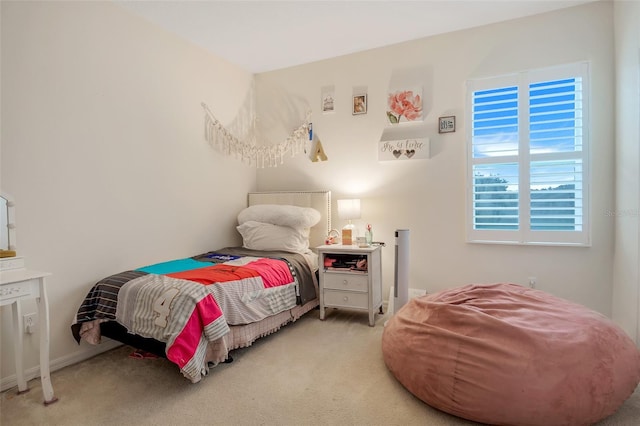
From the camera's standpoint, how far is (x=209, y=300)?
7.34ft

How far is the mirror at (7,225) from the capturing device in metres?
2.15

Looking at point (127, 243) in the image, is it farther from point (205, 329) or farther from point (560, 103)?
point (560, 103)

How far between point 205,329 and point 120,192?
55.0 inches

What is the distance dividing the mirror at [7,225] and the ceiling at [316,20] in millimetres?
1707

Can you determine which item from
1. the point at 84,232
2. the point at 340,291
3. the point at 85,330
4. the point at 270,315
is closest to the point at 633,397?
the point at 340,291

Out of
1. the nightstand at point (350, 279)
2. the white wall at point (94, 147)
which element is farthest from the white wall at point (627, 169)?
the white wall at point (94, 147)

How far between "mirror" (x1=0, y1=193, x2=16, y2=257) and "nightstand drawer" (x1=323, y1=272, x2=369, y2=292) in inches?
88.3

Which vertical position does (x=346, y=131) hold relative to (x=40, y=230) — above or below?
above

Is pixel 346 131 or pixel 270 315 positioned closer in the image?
pixel 270 315

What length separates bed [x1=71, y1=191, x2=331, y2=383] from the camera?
214 centimetres

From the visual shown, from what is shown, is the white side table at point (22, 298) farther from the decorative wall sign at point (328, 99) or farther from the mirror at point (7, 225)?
the decorative wall sign at point (328, 99)

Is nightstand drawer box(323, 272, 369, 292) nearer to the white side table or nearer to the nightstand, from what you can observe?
the nightstand

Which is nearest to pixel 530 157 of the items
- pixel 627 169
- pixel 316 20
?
pixel 627 169

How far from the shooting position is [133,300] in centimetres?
233
